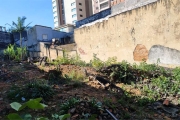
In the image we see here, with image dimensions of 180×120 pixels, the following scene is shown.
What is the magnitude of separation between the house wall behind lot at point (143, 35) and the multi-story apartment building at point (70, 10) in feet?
92.5

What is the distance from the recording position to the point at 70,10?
38344mm

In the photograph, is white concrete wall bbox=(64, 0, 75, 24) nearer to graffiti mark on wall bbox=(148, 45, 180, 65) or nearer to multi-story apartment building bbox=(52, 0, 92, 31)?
multi-story apartment building bbox=(52, 0, 92, 31)

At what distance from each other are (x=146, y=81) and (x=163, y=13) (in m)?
2.83

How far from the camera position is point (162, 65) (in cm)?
677

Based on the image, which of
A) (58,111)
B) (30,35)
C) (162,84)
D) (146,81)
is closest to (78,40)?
(146,81)

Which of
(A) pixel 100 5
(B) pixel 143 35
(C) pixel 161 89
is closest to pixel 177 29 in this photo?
(B) pixel 143 35

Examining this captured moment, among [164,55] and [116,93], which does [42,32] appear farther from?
[116,93]

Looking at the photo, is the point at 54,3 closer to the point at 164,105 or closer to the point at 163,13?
the point at 163,13

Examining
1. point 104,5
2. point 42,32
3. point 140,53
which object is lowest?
point 140,53

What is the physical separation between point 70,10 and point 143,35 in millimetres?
33131

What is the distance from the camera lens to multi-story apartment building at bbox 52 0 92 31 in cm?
3672

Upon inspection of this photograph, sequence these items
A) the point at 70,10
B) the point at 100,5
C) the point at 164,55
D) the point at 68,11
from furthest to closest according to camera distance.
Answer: the point at 68,11
the point at 70,10
the point at 100,5
the point at 164,55

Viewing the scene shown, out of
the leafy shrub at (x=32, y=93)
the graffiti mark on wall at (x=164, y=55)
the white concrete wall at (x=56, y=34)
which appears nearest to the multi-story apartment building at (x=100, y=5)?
the white concrete wall at (x=56, y=34)

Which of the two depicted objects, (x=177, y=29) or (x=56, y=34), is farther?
(x=56, y=34)
